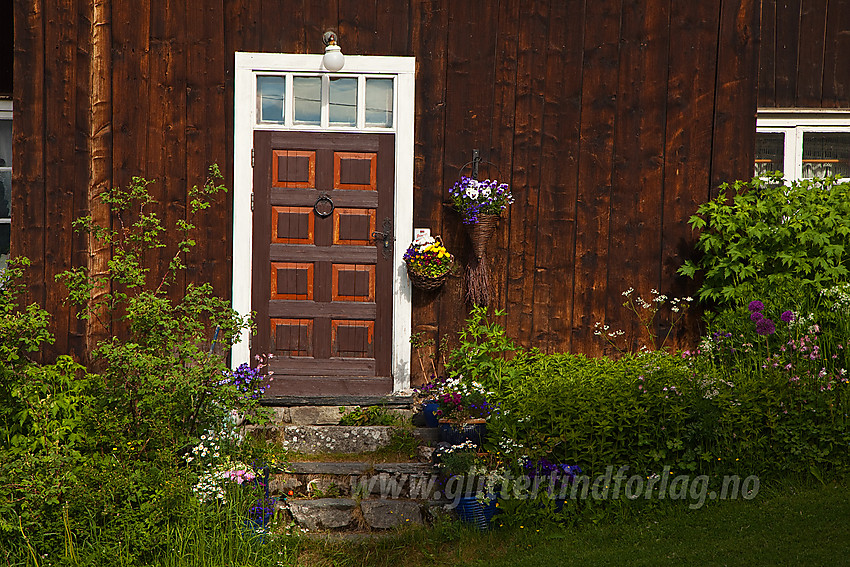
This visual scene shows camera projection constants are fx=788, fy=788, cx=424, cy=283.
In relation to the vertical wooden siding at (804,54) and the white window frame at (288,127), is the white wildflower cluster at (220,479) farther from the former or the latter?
the vertical wooden siding at (804,54)

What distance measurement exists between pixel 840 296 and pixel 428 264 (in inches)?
109

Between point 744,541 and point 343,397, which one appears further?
point 343,397

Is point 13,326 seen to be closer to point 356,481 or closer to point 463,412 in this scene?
point 356,481

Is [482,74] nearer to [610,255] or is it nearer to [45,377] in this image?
[610,255]

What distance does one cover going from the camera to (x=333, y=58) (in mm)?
5641

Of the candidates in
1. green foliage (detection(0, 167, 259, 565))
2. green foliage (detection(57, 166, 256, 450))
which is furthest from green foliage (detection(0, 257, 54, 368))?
green foliage (detection(57, 166, 256, 450))

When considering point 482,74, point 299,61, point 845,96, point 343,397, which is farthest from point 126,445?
point 845,96

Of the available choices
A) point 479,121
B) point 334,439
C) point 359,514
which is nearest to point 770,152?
point 479,121

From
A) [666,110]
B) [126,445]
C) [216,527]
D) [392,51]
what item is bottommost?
[216,527]

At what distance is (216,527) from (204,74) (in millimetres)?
3286

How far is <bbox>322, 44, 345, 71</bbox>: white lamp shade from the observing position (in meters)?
5.64

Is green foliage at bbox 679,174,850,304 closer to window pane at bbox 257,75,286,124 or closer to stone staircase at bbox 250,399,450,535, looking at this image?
stone staircase at bbox 250,399,450,535

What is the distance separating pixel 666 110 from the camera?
5906 mm

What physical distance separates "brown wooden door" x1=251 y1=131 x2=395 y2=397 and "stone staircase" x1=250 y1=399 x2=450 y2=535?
56 centimetres
